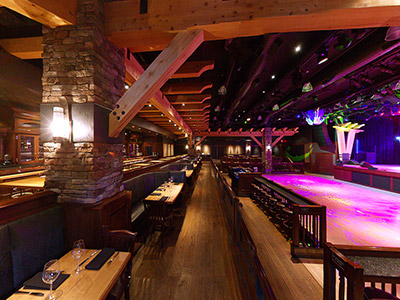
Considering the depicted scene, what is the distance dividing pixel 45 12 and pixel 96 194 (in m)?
2.57

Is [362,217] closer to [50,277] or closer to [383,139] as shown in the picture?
[50,277]

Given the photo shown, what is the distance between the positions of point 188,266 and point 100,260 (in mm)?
1579

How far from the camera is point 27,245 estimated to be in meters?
1.69

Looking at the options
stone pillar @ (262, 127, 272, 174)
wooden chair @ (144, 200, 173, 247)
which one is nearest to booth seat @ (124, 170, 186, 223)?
wooden chair @ (144, 200, 173, 247)

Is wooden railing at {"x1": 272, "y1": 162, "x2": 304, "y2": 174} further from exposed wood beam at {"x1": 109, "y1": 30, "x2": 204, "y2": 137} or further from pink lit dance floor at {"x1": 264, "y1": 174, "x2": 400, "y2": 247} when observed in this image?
exposed wood beam at {"x1": 109, "y1": 30, "x2": 204, "y2": 137}

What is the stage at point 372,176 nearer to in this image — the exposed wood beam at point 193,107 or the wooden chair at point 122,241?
the exposed wood beam at point 193,107

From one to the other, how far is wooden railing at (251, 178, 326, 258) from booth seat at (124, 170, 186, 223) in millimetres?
3214

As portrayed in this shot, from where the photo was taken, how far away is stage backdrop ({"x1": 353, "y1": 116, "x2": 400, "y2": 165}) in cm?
1266

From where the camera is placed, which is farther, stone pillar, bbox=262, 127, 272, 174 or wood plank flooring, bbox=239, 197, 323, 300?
stone pillar, bbox=262, 127, 272, 174

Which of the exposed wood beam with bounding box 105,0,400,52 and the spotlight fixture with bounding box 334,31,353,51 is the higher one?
the spotlight fixture with bounding box 334,31,353,51

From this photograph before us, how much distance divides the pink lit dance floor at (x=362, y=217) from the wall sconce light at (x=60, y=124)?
227 inches

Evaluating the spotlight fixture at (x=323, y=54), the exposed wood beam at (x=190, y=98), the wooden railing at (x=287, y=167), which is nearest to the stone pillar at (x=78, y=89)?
the exposed wood beam at (x=190, y=98)

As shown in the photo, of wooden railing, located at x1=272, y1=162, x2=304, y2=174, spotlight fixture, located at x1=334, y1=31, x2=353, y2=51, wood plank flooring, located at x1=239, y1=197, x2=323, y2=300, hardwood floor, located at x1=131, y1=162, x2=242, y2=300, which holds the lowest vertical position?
wood plank flooring, located at x1=239, y1=197, x2=323, y2=300

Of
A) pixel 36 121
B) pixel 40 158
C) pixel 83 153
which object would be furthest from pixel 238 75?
pixel 40 158
